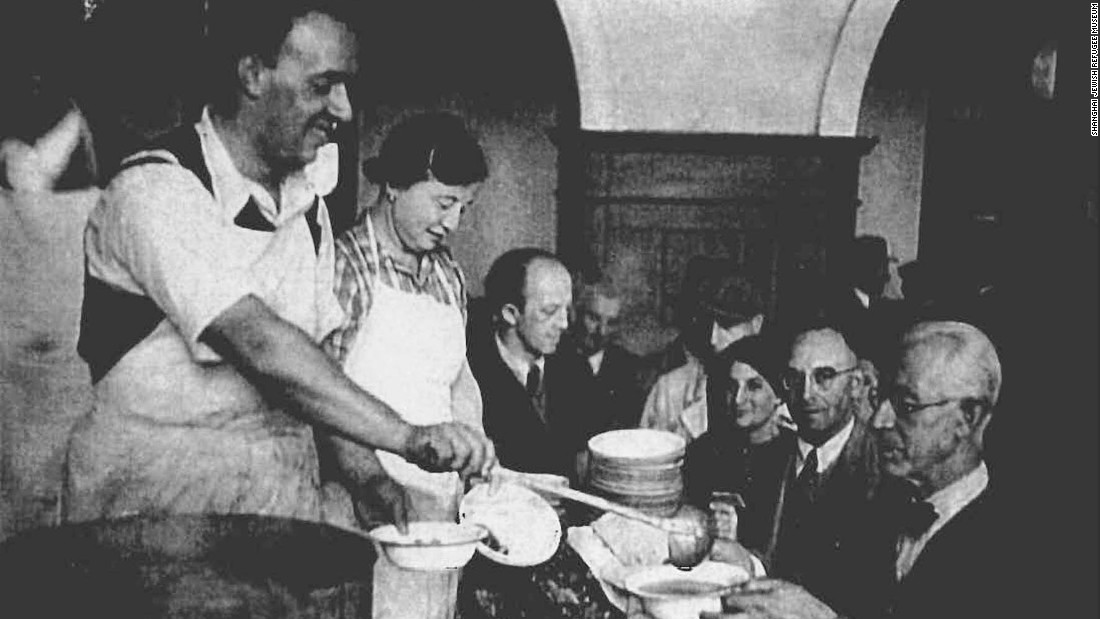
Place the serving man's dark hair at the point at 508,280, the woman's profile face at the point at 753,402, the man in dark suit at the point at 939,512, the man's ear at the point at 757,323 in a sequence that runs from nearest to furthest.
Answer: the man in dark suit at the point at 939,512
the woman's profile face at the point at 753,402
the serving man's dark hair at the point at 508,280
the man's ear at the point at 757,323

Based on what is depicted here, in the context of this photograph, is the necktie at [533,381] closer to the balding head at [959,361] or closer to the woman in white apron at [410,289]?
the woman in white apron at [410,289]

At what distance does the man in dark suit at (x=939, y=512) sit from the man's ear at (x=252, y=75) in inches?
48.2

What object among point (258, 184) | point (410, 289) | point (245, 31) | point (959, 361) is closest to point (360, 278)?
point (410, 289)

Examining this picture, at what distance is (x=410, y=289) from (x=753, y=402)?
83cm

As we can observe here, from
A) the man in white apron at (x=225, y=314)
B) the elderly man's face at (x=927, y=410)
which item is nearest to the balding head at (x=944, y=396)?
the elderly man's face at (x=927, y=410)

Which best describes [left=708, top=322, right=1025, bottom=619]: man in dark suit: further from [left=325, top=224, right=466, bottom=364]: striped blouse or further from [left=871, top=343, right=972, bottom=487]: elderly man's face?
[left=325, top=224, right=466, bottom=364]: striped blouse

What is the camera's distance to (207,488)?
223cm

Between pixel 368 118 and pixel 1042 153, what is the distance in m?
1.80

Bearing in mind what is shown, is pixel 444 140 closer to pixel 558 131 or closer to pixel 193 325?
pixel 558 131

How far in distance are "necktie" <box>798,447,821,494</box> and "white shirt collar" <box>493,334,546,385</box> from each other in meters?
0.77

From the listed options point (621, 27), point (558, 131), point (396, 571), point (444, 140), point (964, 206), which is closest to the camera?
point (396, 571)

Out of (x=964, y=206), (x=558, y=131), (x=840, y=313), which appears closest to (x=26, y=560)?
(x=558, y=131)

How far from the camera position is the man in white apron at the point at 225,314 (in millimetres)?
2020

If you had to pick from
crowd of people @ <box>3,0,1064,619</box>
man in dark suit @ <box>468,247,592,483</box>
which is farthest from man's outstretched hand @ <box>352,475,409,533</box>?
man in dark suit @ <box>468,247,592,483</box>
